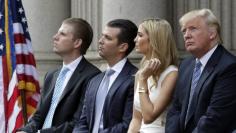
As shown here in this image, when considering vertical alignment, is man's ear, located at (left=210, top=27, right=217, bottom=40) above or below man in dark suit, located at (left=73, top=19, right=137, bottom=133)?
above

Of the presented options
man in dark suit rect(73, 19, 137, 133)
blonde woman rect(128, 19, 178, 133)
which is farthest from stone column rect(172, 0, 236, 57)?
blonde woman rect(128, 19, 178, 133)

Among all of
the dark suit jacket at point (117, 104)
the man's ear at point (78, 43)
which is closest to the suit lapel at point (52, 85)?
the man's ear at point (78, 43)

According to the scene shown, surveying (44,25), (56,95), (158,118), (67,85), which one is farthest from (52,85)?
(44,25)

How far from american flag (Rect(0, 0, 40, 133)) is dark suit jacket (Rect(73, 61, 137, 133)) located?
2159 mm

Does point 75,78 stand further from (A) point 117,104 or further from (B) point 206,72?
(B) point 206,72

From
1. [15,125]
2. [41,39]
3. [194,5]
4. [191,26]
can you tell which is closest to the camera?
[191,26]

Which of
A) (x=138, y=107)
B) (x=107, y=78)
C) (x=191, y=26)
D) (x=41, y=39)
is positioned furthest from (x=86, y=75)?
(x=41, y=39)

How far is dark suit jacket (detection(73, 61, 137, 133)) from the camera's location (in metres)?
7.24

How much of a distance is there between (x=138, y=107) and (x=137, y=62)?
2921 mm

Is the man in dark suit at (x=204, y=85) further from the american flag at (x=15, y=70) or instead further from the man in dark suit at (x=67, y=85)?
the american flag at (x=15, y=70)

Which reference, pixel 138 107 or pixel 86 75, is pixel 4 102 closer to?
pixel 86 75

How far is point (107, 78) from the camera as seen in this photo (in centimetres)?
755

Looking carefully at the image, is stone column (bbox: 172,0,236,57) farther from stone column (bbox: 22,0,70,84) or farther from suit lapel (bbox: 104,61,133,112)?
suit lapel (bbox: 104,61,133,112)

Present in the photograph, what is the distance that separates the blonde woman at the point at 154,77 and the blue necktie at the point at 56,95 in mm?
1137
